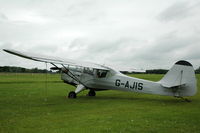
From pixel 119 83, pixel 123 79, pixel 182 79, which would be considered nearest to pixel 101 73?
pixel 119 83

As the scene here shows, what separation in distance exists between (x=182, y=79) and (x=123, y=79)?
134 inches

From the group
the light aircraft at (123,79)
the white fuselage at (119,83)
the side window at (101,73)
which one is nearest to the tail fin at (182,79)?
the light aircraft at (123,79)

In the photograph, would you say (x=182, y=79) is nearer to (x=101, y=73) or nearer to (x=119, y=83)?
(x=119, y=83)

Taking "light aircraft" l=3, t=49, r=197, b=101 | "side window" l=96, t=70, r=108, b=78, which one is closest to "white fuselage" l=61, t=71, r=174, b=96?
"light aircraft" l=3, t=49, r=197, b=101

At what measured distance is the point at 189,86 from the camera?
11.8 meters

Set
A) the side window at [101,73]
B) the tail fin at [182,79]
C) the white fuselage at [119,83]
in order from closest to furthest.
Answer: the tail fin at [182,79] < the white fuselage at [119,83] < the side window at [101,73]

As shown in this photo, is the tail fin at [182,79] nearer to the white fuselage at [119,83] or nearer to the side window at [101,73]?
the white fuselage at [119,83]

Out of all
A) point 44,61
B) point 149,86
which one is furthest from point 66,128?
point 149,86

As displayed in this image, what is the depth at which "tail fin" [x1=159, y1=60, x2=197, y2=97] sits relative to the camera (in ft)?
38.5

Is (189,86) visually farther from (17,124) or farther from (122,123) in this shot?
(17,124)

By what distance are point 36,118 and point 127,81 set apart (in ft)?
22.1

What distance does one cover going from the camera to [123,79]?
13656mm

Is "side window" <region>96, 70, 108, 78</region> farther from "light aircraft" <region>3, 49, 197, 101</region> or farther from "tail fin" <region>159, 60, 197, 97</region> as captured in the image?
"tail fin" <region>159, 60, 197, 97</region>

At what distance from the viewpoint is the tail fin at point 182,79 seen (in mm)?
11727
